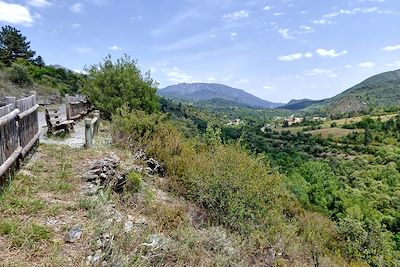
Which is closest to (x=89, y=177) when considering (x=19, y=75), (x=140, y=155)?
(x=140, y=155)

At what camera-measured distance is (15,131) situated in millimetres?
6648

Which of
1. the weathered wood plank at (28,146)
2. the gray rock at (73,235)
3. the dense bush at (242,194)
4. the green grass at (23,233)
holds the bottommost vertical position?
the dense bush at (242,194)

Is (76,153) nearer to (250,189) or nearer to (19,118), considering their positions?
(19,118)

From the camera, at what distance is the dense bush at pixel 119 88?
16.4m

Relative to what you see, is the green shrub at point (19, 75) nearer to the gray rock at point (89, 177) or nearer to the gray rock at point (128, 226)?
the gray rock at point (89, 177)

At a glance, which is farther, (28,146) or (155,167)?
(155,167)

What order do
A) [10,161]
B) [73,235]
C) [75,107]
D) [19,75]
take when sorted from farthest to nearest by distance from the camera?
[19,75]
[75,107]
[10,161]
[73,235]

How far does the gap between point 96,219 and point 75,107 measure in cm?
1069


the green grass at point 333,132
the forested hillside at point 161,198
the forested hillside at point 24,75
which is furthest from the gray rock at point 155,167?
the green grass at point 333,132

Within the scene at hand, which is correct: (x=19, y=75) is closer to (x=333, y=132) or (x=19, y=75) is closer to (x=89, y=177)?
(x=89, y=177)

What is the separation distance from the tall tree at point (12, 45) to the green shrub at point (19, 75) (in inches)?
415

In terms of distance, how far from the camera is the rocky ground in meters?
4.10

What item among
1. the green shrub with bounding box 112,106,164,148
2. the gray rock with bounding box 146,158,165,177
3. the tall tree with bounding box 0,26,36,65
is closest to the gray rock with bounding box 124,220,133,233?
the gray rock with bounding box 146,158,165,177

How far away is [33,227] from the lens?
13.9 feet
